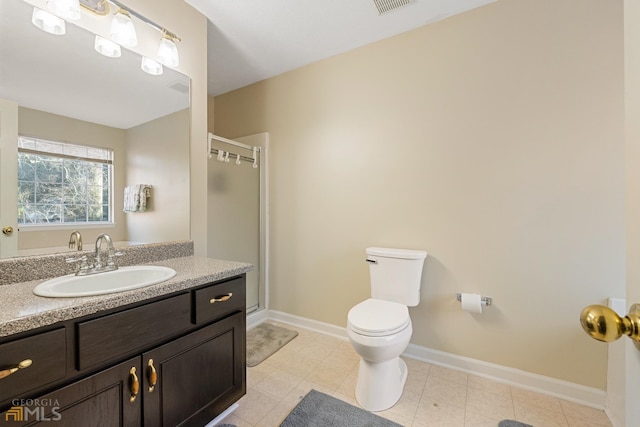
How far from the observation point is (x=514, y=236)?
66.7 inches

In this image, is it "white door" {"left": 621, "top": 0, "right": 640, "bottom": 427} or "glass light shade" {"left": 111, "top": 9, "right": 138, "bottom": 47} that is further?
"glass light shade" {"left": 111, "top": 9, "right": 138, "bottom": 47}

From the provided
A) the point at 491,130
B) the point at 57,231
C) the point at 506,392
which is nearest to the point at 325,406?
the point at 506,392

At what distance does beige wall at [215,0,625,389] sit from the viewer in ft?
4.95

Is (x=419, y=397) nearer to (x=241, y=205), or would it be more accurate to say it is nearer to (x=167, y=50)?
(x=241, y=205)

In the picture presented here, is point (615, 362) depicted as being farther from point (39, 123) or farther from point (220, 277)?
point (39, 123)

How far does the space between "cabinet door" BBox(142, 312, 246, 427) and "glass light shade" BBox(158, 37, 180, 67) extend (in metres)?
1.54

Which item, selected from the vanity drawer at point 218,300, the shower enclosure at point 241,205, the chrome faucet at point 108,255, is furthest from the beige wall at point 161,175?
the vanity drawer at point 218,300

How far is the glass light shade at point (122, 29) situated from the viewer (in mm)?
1386

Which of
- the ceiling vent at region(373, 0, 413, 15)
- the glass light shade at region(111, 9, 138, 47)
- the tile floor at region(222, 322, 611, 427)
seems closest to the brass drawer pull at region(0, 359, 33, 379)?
the tile floor at region(222, 322, 611, 427)

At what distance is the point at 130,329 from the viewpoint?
99 cm

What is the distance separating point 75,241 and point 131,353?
0.71 metres

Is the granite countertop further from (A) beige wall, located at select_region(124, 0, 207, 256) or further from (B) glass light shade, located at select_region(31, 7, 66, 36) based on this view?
(B) glass light shade, located at select_region(31, 7, 66, 36)

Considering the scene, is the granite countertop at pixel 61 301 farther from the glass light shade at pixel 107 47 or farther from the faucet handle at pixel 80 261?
the glass light shade at pixel 107 47

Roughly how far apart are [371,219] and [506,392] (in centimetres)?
138
